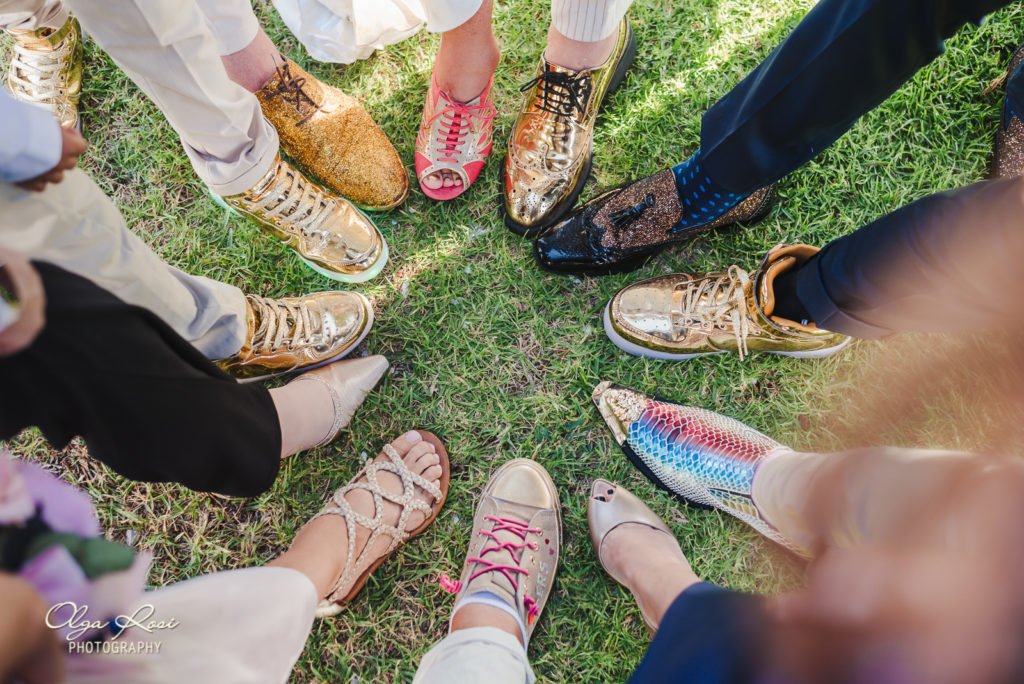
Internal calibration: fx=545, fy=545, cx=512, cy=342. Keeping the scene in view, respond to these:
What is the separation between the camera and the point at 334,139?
1749 mm

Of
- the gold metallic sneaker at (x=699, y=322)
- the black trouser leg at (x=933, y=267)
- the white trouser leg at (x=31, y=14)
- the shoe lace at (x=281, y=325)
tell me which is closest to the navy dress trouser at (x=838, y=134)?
the black trouser leg at (x=933, y=267)

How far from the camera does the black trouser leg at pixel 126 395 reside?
0.80m

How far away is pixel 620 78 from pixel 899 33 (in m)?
0.98

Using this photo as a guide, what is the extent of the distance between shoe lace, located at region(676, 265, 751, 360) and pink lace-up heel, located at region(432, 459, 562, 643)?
67 cm

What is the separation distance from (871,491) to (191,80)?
159 cm

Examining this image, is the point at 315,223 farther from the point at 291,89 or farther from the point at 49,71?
the point at 49,71

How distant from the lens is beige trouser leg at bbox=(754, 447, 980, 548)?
89cm

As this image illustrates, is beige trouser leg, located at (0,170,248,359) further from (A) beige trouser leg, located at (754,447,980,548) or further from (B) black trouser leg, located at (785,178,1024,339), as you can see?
(B) black trouser leg, located at (785,178,1024,339)

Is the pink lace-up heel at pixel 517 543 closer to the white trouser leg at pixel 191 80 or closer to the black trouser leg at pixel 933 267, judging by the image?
the black trouser leg at pixel 933 267

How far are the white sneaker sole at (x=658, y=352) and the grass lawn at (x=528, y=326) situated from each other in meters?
0.03

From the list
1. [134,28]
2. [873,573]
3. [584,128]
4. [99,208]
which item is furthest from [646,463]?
[134,28]

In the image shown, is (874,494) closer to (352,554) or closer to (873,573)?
(873,573)

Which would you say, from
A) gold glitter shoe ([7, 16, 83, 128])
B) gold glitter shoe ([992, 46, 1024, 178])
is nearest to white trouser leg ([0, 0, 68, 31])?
gold glitter shoe ([7, 16, 83, 128])

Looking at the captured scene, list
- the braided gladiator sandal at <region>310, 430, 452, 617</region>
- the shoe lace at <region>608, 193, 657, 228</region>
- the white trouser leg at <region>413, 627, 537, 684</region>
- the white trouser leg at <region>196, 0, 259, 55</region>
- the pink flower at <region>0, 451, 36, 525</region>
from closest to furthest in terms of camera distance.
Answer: the pink flower at <region>0, 451, 36, 525</region> < the white trouser leg at <region>413, 627, 537, 684</region> < the white trouser leg at <region>196, 0, 259, 55</region> < the braided gladiator sandal at <region>310, 430, 452, 617</region> < the shoe lace at <region>608, 193, 657, 228</region>
